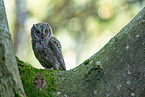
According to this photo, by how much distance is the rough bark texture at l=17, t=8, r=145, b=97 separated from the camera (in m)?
1.46

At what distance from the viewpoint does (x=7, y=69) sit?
1.36 metres

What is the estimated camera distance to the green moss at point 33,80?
1.67 m

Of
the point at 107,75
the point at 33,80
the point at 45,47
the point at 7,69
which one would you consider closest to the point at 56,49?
the point at 45,47

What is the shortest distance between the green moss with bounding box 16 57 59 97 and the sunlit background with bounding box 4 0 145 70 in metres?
7.66

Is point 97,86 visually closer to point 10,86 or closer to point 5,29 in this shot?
point 10,86

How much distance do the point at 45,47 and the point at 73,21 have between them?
9.49 metres

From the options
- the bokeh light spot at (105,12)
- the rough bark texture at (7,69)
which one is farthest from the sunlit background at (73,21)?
the rough bark texture at (7,69)

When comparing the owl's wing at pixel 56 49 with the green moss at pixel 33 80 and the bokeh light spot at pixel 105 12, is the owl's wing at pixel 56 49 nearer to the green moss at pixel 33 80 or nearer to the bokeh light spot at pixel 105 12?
the green moss at pixel 33 80

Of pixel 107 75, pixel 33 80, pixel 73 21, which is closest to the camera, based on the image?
pixel 107 75

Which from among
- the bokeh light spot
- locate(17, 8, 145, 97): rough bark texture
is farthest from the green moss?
the bokeh light spot

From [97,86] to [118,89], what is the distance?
17 centimetres

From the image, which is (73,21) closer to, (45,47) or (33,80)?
(45,47)

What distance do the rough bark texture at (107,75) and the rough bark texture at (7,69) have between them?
1.00 ft

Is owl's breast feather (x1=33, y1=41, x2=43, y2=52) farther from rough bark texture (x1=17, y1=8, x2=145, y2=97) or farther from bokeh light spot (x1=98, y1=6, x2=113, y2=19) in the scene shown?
bokeh light spot (x1=98, y1=6, x2=113, y2=19)
